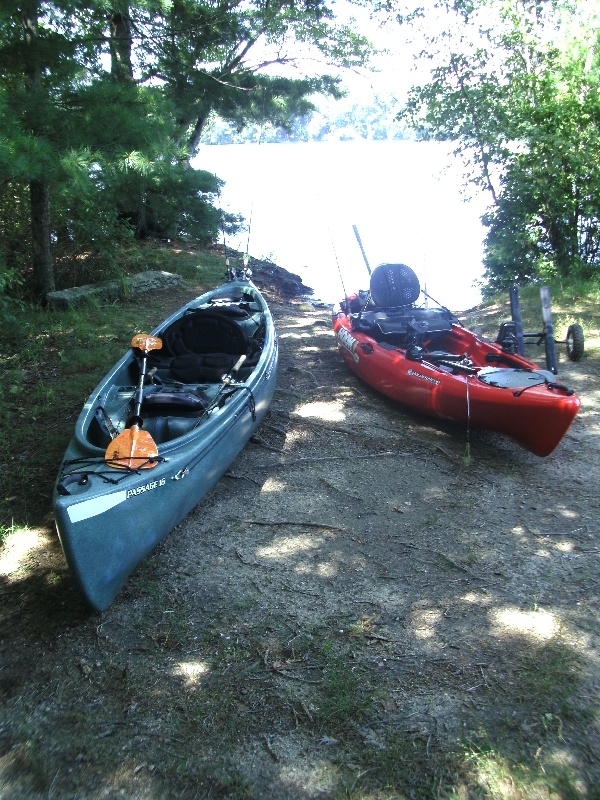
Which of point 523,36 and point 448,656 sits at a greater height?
point 523,36

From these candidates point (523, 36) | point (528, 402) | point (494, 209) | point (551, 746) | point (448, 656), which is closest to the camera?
point (551, 746)

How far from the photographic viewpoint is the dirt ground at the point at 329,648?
105 inches

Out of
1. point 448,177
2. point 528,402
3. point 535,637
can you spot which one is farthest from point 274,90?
point 535,637

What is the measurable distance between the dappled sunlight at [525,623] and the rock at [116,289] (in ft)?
22.4

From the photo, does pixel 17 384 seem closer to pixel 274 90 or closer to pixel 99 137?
pixel 99 137

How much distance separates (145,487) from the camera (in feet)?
12.4

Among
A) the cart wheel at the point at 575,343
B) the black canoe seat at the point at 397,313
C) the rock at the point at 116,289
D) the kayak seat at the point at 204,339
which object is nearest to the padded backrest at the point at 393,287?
the black canoe seat at the point at 397,313

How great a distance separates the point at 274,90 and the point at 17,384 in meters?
8.46

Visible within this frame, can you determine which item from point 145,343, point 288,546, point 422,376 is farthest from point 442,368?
point 145,343

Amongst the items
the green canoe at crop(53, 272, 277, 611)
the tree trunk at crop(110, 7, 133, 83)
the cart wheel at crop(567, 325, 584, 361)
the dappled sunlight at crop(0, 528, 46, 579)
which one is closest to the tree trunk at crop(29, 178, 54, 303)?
the tree trunk at crop(110, 7, 133, 83)

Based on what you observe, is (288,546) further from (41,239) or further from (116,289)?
(116,289)

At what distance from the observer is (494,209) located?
43.3 ft

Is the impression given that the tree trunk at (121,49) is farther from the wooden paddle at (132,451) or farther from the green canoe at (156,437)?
the wooden paddle at (132,451)

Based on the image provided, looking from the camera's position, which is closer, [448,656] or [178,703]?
[178,703]
